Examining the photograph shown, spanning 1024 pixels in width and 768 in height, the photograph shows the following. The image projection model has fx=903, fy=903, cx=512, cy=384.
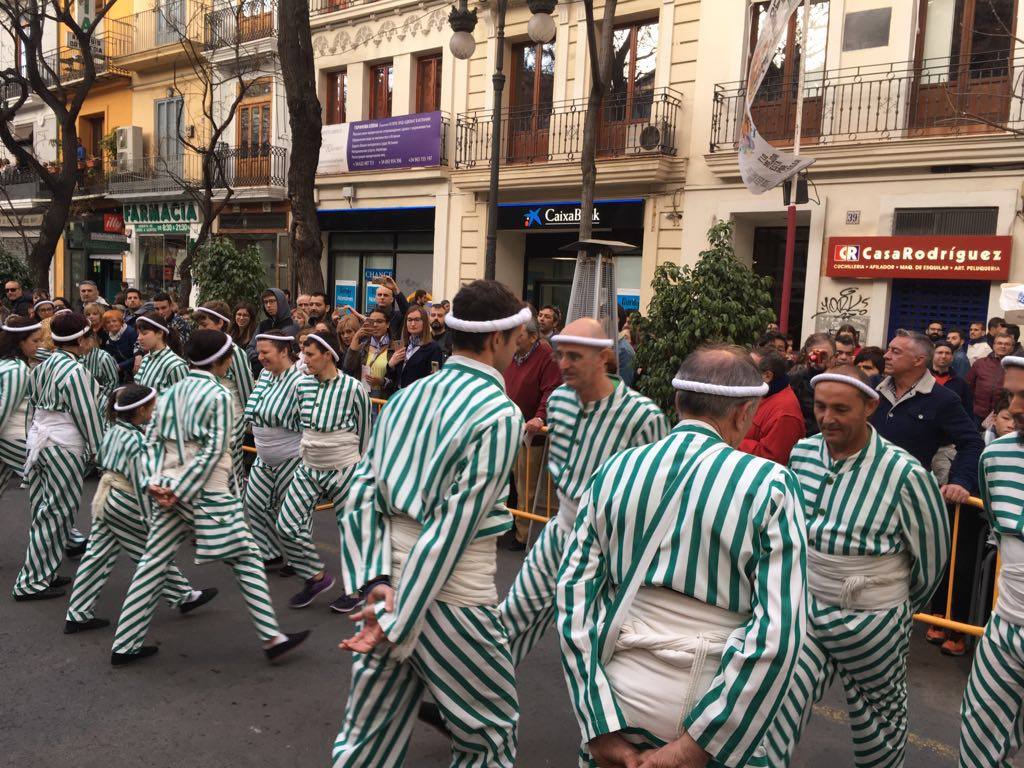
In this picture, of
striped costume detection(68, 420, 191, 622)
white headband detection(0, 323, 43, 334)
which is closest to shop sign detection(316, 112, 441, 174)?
white headband detection(0, 323, 43, 334)

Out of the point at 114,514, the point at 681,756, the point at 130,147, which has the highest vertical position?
the point at 130,147

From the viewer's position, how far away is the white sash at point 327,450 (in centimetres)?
609

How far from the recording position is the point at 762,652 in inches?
83.7

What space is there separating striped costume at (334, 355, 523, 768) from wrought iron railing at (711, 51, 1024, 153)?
459 inches

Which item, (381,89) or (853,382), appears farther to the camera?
(381,89)

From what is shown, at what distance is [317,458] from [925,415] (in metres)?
3.81

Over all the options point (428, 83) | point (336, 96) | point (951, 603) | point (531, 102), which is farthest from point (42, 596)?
point (336, 96)

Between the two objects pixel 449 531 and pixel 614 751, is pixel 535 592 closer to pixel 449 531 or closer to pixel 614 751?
pixel 449 531

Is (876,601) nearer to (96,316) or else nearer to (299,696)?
(299,696)

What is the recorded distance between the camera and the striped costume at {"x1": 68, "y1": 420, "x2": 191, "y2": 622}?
525 centimetres

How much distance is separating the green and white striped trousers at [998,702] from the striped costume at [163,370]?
557 centimetres

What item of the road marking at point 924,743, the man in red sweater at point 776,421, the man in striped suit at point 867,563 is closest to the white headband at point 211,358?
the man in red sweater at point 776,421

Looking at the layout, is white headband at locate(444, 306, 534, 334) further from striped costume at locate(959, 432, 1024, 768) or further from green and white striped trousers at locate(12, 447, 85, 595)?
green and white striped trousers at locate(12, 447, 85, 595)

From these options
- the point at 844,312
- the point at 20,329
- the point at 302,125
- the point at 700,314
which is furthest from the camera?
the point at 844,312
